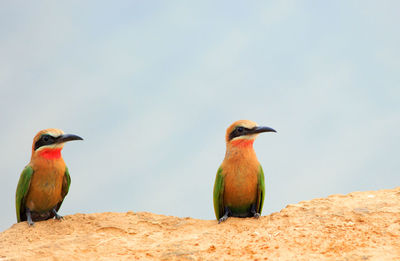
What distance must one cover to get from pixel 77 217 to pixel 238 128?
159 inches

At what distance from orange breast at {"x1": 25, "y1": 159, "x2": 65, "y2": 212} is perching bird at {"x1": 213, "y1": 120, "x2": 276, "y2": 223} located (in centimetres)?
347

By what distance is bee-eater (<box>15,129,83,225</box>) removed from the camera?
10336 mm

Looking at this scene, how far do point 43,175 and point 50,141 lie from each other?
29.4 inches

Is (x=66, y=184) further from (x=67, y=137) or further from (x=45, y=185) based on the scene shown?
(x=67, y=137)

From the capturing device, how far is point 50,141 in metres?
10.4

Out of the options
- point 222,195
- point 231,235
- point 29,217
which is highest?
point 222,195

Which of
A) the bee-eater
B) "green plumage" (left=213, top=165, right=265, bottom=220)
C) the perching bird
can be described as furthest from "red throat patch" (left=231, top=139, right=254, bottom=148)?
the bee-eater

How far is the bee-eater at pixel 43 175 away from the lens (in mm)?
10336

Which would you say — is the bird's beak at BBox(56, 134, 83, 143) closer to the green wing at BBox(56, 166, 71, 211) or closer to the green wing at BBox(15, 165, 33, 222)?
the green wing at BBox(56, 166, 71, 211)

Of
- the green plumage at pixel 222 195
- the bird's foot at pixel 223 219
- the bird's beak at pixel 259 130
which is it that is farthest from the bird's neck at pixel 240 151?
the bird's foot at pixel 223 219

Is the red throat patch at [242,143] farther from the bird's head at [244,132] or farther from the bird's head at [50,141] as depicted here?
the bird's head at [50,141]

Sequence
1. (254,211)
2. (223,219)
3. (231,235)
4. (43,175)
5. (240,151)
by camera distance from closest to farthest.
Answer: (231,235) → (223,219) → (240,151) → (254,211) → (43,175)

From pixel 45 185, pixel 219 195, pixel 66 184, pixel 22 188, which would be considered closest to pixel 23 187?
pixel 22 188

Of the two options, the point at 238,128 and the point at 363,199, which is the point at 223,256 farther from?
the point at 363,199
